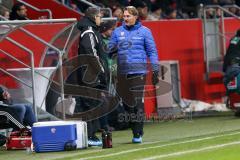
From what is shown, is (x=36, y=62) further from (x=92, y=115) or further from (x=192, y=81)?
(x=192, y=81)

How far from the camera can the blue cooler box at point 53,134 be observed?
14.8m

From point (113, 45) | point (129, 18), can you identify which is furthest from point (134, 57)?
point (129, 18)

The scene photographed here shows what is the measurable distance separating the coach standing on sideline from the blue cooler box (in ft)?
3.52

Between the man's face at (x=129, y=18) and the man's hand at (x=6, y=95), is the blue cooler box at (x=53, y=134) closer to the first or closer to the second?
the man's hand at (x=6, y=95)

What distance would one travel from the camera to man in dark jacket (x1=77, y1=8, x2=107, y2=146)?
15367 mm

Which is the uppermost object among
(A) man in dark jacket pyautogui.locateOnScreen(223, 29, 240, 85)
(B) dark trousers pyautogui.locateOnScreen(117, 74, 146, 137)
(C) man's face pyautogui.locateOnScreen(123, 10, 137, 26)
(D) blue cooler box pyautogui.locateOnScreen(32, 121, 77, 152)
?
(C) man's face pyautogui.locateOnScreen(123, 10, 137, 26)

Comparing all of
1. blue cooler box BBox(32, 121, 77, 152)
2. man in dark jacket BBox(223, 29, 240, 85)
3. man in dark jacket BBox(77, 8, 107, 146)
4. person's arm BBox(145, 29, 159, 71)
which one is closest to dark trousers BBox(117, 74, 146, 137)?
person's arm BBox(145, 29, 159, 71)

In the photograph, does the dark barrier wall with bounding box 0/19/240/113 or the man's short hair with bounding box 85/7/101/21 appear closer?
the man's short hair with bounding box 85/7/101/21

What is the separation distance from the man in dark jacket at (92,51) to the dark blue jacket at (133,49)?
0.99 feet

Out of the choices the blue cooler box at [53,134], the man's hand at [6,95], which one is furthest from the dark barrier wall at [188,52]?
the blue cooler box at [53,134]

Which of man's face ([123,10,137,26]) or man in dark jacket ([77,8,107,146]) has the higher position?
man's face ([123,10,137,26])

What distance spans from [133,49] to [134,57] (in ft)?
0.41

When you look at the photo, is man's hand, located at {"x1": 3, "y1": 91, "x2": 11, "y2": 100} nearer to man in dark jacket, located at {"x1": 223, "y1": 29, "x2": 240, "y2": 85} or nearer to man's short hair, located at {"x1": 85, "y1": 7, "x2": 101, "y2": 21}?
man's short hair, located at {"x1": 85, "y1": 7, "x2": 101, "y2": 21}

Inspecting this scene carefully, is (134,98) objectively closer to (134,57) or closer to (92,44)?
(134,57)
